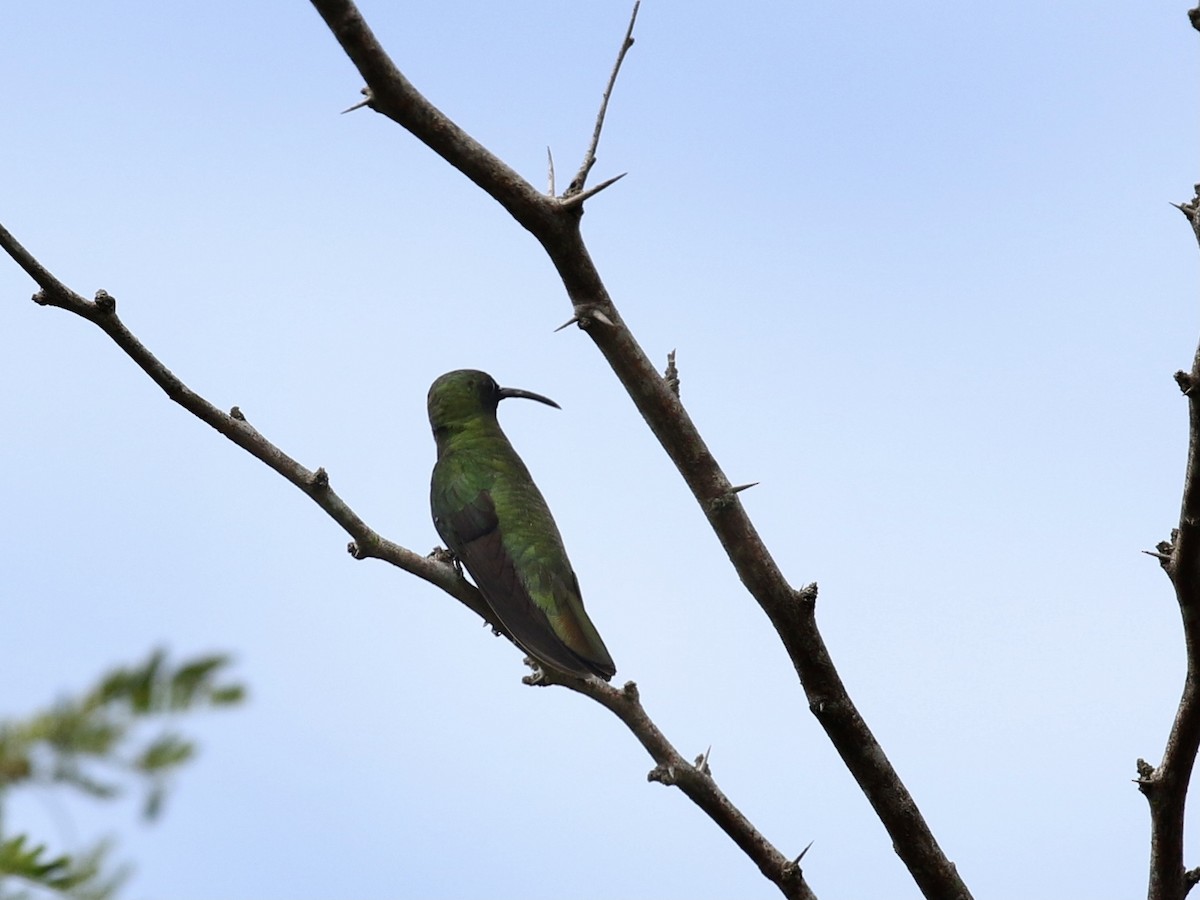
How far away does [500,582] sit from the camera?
9031 mm

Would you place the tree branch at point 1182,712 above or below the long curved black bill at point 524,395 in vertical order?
below

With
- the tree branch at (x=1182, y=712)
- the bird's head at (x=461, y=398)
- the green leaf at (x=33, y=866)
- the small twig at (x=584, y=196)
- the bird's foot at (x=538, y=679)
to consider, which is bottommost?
the green leaf at (x=33, y=866)

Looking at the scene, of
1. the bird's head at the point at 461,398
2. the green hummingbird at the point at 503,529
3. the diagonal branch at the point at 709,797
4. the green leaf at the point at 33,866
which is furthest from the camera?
the bird's head at the point at 461,398

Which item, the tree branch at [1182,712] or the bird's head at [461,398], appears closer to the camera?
the tree branch at [1182,712]

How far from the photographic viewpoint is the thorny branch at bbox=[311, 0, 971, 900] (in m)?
5.60

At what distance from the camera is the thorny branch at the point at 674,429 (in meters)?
5.60

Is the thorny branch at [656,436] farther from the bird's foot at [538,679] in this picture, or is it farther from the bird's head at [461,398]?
the bird's head at [461,398]

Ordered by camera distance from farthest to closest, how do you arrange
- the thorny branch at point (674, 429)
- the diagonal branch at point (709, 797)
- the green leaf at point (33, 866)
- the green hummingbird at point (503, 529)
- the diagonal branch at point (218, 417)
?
the green hummingbird at point (503, 529)
the diagonal branch at point (709, 797)
the diagonal branch at point (218, 417)
the thorny branch at point (674, 429)
the green leaf at point (33, 866)

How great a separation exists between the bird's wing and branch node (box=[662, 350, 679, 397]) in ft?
7.41

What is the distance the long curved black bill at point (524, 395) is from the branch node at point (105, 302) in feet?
17.0

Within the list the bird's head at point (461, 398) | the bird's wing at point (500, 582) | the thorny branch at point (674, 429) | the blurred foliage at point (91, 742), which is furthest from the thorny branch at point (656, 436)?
the blurred foliage at point (91, 742)

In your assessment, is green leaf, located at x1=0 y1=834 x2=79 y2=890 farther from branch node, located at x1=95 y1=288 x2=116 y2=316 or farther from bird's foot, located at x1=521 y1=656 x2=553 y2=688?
bird's foot, located at x1=521 y1=656 x2=553 y2=688

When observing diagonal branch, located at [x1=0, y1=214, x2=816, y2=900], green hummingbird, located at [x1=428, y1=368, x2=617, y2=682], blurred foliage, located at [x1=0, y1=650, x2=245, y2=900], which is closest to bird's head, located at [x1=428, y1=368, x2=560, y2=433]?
green hummingbird, located at [x1=428, y1=368, x2=617, y2=682]

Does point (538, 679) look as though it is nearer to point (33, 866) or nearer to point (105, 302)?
point (105, 302)
